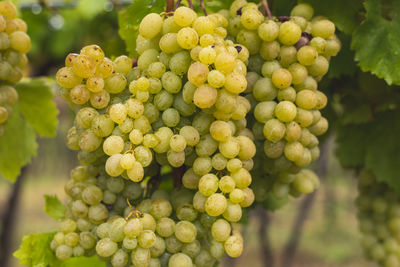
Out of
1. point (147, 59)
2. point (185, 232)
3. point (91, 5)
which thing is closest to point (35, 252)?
point (185, 232)

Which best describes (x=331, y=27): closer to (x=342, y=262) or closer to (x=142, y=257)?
(x=142, y=257)

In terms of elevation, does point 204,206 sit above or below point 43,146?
above

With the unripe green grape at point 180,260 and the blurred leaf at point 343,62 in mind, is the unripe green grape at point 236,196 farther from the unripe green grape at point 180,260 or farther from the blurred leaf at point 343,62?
the blurred leaf at point 343,62

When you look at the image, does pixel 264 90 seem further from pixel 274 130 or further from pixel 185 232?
pixel 185 232

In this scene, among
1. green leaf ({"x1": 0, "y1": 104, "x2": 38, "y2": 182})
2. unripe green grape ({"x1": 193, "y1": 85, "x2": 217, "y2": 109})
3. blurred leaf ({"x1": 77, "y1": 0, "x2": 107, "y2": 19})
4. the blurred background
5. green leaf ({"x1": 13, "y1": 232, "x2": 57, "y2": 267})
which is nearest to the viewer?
unripe green grape ({"x1": 193, "y1": 85, "x2": 217, "y2": 109})

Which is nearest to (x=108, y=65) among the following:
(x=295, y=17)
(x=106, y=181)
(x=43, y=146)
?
(x=106, y=181)

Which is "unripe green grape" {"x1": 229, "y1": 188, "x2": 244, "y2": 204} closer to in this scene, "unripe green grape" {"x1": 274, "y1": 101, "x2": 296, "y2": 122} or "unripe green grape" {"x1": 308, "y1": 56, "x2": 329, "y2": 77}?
"unripe green grape" {"x1": 274, "y1": 101, "x2": 296, "y2": 122}

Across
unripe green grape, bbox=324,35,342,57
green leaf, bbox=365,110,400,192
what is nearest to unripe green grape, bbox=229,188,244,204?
unripe green grape, bbox=324,35,342,57
